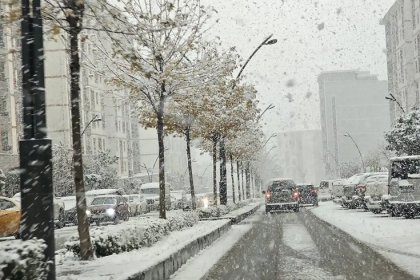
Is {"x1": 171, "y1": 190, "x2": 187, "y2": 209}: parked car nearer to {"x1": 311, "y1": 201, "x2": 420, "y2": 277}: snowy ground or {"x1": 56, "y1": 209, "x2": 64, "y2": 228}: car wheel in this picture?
{"x1": 56, "y1": 209, "x2": 64, "y2": 228}: car wheel

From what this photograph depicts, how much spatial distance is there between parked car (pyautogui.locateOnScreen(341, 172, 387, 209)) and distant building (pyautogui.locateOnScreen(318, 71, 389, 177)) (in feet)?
473

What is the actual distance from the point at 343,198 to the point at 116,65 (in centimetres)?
1953

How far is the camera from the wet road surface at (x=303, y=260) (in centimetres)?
1055

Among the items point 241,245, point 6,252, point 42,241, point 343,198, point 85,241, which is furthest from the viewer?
point 343,198

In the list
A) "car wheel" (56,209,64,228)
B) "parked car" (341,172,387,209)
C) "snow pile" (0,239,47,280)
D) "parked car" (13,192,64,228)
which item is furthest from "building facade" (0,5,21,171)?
"snow pile" (0,239,47,280)

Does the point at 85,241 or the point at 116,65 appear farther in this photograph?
the point at 116,65

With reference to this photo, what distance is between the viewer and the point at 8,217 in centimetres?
2080

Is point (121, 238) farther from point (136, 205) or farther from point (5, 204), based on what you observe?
point (136, 205)

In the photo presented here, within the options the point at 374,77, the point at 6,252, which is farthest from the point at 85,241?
the point at 374,77

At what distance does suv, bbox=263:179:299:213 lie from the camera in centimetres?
3531

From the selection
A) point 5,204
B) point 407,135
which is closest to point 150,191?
point 407,135

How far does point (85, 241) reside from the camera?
33.6 ft

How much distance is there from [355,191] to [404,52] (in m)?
61.3

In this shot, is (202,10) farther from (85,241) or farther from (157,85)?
(85,241)
